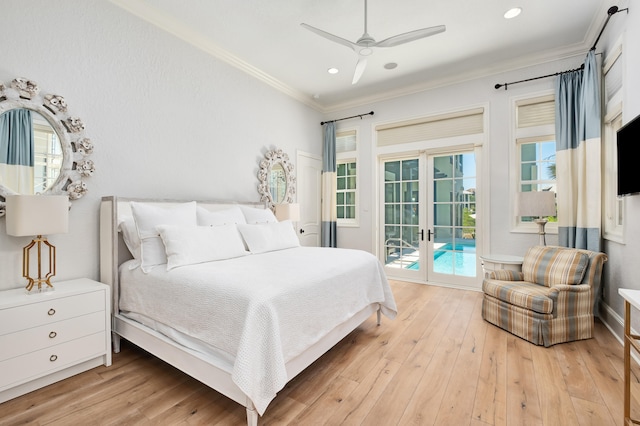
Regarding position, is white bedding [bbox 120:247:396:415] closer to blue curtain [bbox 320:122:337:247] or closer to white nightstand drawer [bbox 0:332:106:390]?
white nightstand drawer [bbox 0:332:106:390]

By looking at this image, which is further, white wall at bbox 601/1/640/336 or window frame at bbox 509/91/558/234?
window frame at bbox 509/91/558/234

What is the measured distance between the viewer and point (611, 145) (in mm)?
3045

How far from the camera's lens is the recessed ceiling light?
9.39ft

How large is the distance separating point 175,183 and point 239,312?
215 cm

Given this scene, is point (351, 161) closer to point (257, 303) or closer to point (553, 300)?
point (553, 300)

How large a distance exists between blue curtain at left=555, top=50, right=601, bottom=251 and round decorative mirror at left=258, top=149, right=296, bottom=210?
3514 mm

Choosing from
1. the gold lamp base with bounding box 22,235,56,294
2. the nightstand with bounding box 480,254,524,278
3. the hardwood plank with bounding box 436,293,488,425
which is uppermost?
the gold lamp base with bounding box 22,235,56,294

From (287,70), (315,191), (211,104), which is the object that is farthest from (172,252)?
(315,191)

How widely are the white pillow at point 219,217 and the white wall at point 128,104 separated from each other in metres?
0.45

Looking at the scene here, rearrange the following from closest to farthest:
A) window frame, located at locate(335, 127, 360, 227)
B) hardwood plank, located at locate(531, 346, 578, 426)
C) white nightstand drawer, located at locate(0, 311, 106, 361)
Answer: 1. hardwood plank, located at locate(531, 346, 578, 426)
2. white nightstand drawer, located at locate(0, 311, 106, 361)
3. window frame, located at locate(335, 127, 360, 227)

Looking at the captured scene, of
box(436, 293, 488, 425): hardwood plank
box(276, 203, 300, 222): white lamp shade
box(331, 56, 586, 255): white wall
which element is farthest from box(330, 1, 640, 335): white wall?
box(276, 203, 300, 222): white lamp shade

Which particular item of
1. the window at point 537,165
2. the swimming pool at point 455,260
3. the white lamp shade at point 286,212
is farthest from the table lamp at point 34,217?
the window at point 537,165

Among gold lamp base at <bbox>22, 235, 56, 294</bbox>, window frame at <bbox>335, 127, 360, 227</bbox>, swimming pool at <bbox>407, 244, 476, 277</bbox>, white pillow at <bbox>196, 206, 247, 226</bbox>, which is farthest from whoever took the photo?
window frame at <bbox>335, 127, 360, 227</bbox>

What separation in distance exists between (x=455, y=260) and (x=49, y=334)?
4537 mm
